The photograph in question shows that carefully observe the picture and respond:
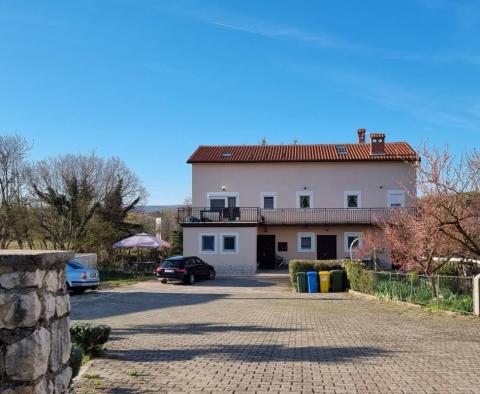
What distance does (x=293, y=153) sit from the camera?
1626 inches

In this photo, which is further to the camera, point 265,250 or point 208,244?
point 265,250

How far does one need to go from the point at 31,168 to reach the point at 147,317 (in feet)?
94.9

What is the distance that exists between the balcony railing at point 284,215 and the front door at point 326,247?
4.62ft

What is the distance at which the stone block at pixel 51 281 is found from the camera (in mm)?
3829

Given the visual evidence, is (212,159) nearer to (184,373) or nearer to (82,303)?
(82,303)

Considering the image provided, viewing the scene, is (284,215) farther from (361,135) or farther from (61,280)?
(61,280)

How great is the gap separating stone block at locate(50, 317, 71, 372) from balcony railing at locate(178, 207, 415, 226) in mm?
32653

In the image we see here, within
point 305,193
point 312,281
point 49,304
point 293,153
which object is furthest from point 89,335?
point 293,153

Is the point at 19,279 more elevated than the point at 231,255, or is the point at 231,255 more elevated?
the point at 19,279

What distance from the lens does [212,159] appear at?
40.2m

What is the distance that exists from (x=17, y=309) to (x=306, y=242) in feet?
120

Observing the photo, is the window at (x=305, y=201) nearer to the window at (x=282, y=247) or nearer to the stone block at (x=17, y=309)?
the window at (x=282, y=247)

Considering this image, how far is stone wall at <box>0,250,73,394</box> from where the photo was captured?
11.4 feet

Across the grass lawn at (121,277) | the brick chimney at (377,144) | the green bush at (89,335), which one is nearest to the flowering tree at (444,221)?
the green bush at (89,335)
